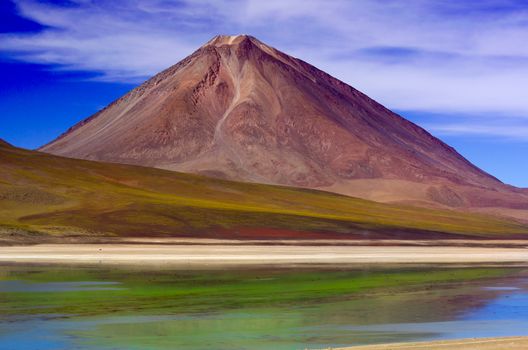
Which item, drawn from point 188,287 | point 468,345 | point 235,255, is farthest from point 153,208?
point 468,345

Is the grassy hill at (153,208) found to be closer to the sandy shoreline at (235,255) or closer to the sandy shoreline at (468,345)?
the sandy shoreline at (235,255)

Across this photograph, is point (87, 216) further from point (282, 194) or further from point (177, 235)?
point (282, 194)

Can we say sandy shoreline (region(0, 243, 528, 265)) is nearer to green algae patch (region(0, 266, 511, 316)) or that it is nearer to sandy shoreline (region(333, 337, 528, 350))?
green algae patch (region(0, 266, 511, 316))

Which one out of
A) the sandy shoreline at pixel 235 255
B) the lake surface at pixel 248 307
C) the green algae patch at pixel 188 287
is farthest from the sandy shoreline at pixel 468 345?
the sandy shoreline at pixel 235 255

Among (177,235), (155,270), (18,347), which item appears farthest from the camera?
(177,235)

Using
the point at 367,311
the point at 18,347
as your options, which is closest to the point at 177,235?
the point at 367,311

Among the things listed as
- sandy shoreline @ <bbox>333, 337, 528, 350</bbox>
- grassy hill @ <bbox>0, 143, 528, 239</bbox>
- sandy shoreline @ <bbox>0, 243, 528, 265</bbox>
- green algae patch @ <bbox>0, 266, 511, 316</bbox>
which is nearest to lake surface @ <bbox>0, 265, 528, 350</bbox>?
green algae patch @ <bbox>0, 266, 511, 316</bbox>
